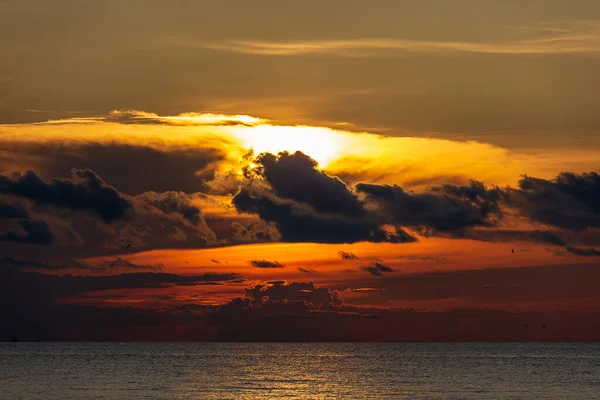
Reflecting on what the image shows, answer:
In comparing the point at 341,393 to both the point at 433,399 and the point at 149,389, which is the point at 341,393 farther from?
the point at 149,389

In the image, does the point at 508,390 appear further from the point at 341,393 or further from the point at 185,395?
the point at 185,395

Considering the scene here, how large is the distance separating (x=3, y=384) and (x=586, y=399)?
342 feet

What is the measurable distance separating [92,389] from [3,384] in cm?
2373

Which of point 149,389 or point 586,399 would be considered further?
point 149,389

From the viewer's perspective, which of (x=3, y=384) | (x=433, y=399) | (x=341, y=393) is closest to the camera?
(x=433, y=399)

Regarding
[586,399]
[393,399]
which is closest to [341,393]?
[393,399]

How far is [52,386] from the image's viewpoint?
7539 inches

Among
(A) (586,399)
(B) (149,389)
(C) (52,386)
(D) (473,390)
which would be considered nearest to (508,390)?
(D) (473,390)

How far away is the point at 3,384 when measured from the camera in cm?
19738

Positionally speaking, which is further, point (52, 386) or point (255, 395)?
point (52, 386)

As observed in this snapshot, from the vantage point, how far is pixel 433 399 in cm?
16650

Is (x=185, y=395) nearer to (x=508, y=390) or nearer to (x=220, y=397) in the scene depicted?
(x=220, y=397)

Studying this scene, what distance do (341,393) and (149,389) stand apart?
3395 cm

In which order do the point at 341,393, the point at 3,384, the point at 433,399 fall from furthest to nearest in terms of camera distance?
the point at 3,384, the point at 341,393, the point at 433,399
